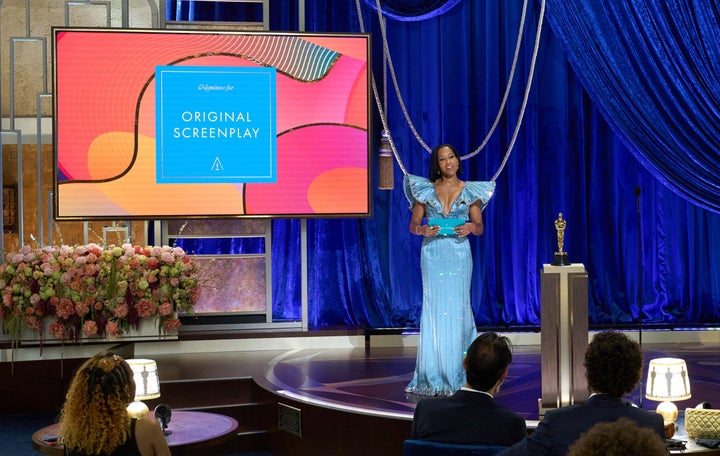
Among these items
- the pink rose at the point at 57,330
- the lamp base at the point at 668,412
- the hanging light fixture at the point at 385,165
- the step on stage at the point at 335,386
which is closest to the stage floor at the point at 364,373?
the step on stage at the point at 335,386

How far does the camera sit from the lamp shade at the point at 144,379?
172 inches

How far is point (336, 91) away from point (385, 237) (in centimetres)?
122

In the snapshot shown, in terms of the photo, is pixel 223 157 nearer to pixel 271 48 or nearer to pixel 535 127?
pixel 271 48

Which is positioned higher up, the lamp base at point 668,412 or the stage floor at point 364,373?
the lamp base at point 668,412

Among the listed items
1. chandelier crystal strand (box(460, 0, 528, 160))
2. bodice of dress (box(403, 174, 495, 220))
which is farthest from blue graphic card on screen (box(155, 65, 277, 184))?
bodice of dress (box(403, 174, 495, 220))

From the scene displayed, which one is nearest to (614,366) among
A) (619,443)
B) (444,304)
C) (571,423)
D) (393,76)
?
(571,423)

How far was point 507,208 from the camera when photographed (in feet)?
26.3

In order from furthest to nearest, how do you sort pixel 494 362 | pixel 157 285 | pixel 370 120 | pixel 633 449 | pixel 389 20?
pixel 389 20, pixel 370 120, pixel 157 285, pixel 494 362, pixel 633 449

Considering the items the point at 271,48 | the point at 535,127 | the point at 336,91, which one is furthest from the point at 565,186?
the point at 271,48

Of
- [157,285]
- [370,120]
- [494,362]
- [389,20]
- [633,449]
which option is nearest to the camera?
[633,449]

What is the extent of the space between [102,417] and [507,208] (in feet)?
17.5

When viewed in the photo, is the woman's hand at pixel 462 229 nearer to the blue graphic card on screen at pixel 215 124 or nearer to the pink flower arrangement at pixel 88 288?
the blue graphic card on screen at pixel 215 124

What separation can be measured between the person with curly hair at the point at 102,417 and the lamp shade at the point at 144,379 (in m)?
1.23

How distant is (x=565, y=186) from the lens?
Result: 801cm
